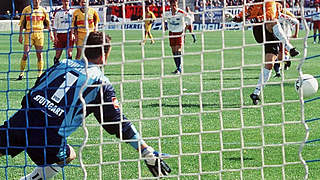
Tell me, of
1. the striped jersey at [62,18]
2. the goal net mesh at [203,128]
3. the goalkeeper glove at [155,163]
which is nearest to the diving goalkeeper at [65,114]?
the goalkeeper glove at [155,163]

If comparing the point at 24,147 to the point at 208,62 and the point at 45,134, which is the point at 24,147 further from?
the point at 208,62

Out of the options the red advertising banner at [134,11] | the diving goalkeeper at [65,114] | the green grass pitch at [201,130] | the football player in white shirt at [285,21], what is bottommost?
the green grass pitch at [201,130]

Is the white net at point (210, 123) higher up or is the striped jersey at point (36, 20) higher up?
the striped jersey at point (36, 20)

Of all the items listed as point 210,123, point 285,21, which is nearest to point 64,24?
point 210,123

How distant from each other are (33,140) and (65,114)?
372mm

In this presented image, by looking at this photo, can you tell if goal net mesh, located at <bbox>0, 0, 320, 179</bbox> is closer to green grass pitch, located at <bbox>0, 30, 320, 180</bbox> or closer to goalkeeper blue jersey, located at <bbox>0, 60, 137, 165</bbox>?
green grass pitch, located at <bbox>0, 30, 320, 180</bbox>

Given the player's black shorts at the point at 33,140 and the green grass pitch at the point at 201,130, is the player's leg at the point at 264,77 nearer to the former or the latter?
the green grass pitch at the point at 201,130

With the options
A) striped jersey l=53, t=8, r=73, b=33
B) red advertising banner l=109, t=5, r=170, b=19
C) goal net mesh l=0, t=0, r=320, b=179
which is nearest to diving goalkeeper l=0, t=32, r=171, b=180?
goal net mesh l=0, t=0, r=320, b=179

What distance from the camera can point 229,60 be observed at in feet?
55.6

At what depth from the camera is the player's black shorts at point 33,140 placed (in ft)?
15.1

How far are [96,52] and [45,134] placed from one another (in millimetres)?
729

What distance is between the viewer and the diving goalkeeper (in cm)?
447

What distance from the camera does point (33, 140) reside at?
4688 millimetres

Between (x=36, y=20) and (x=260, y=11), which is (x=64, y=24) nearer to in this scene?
(x=36, y=20)
